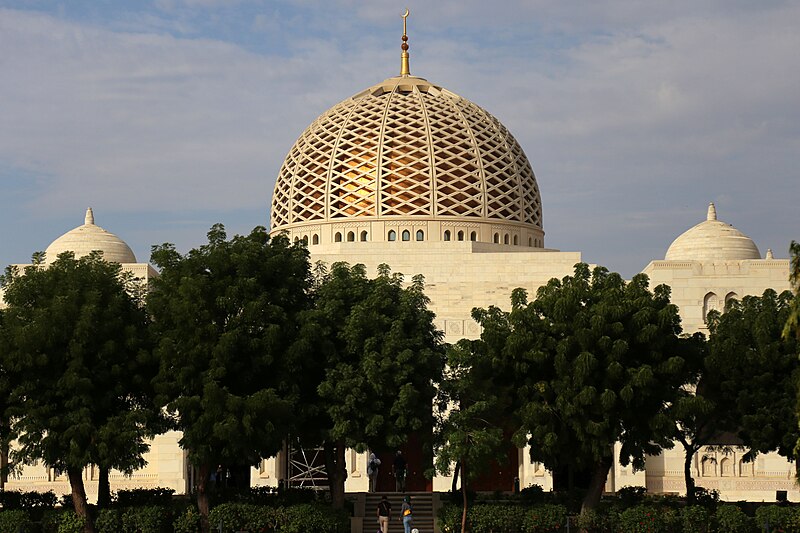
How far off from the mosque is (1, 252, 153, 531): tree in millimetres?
8684

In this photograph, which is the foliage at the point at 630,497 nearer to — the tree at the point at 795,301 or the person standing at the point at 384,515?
the person standing at the point at 384,515

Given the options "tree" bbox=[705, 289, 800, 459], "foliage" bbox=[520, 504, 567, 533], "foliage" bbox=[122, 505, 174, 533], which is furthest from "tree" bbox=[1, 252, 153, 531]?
"tree" bbox=[705, 289, 800, 459]

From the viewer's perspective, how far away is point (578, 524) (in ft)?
75.2

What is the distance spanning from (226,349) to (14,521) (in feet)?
16.5

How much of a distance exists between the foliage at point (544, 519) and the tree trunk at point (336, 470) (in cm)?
379

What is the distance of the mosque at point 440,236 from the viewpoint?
106ft

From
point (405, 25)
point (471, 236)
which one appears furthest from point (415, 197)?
point (405, 25)

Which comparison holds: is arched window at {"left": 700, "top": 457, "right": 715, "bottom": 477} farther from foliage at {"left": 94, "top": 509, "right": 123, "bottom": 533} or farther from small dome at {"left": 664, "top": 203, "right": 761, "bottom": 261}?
foliage at {"left": 94, "top": 509, "right": 123, "bottom": 533}

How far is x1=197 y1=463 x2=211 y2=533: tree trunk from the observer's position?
22641 millimetres

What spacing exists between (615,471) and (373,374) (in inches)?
460

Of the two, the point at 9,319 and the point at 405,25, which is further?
the point at 405,25

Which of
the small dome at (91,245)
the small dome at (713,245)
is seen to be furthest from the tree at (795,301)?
the small dome at (91,245)

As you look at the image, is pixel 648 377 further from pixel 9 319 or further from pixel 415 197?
pixel 415 197

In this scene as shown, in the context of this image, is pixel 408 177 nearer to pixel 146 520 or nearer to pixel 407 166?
pixel 407 166
